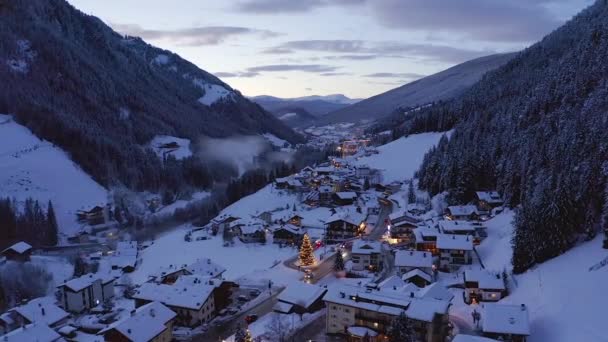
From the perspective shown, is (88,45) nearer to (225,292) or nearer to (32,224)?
(32,224)

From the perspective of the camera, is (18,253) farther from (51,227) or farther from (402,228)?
(402,228)

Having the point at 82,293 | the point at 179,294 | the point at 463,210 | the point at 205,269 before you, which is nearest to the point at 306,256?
the point at 205,269

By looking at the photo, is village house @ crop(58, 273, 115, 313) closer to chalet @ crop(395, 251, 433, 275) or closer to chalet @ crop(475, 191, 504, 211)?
chalet @ crop(395, 251, 433, 275)

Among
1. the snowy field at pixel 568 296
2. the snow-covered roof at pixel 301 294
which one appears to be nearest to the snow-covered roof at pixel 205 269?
the snow-covered roof at pixel 301 294

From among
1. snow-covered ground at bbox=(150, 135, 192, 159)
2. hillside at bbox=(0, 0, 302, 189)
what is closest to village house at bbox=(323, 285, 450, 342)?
hillside at bbox=(0, 0, 302, 189)

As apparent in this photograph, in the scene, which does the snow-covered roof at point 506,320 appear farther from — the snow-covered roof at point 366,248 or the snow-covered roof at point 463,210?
the snow-covered roof at point 463,210

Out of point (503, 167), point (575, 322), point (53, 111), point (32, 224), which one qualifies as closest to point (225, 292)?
point (575, 322)
